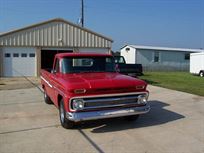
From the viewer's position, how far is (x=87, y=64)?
27.5 ft

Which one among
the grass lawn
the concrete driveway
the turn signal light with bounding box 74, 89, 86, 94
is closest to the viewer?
the concrete driveway

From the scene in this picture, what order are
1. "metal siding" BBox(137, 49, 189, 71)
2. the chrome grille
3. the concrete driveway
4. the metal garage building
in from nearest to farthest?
1. the concrete driveway
2. the chrome grille
3. the metal garage building
4. "metal siding" BBox(137, 49, 189, 71)

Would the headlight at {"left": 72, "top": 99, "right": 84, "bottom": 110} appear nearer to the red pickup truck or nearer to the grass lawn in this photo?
the red pickup truck

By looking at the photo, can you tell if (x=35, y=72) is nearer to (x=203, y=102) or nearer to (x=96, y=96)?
(x=203, y=102)

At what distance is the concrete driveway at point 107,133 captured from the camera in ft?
18.9

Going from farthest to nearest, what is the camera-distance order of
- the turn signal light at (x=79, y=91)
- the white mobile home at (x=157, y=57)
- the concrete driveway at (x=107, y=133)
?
1. the white mobile home at (x=157, y=57)
2. the turn signal light at (x=79, y=91)
3. the concrete driveway at (x=107, y=133)

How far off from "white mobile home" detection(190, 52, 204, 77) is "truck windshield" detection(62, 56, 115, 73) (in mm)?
24193

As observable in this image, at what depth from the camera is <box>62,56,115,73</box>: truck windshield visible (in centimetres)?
802

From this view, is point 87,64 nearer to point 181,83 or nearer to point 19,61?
point 181,83

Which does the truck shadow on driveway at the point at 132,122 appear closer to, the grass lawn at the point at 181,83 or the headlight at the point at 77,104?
the headlight at the point at 77,104

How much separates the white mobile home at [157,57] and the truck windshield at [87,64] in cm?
3068

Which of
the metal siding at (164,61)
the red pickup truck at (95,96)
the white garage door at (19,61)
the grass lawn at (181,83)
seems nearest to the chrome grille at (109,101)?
the red pickup truck at (95,96)

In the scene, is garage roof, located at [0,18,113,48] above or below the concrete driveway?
above

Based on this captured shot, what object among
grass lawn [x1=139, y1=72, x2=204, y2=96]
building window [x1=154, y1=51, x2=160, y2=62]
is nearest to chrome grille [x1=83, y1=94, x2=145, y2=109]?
grass lawn [x1=139, y1=72, x2=204, y2=96]
